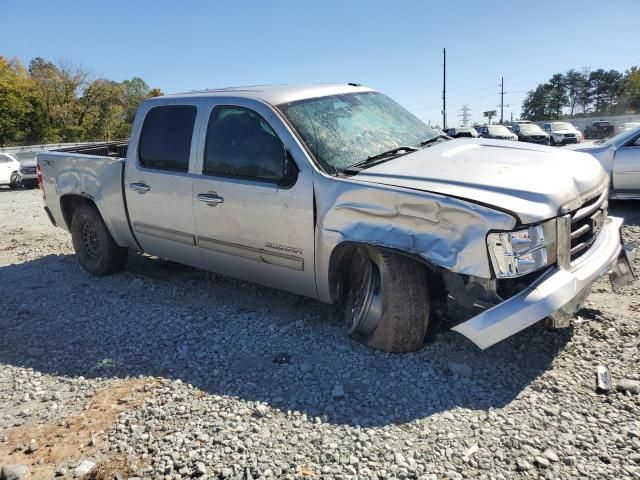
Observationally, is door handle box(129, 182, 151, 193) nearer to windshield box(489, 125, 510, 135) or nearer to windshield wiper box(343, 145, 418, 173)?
windshield wiper box(343, 145, 418, 173)

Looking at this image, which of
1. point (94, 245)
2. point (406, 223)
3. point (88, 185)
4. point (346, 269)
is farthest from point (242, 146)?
point (94, 245)

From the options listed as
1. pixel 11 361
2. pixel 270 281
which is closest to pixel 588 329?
pixel 270 281

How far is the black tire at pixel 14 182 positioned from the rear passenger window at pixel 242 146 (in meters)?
16.4

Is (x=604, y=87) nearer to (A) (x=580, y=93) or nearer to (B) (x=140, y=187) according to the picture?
(A) (x=580, y=93)

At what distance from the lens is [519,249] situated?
2.78 m

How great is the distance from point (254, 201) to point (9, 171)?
16990 mm

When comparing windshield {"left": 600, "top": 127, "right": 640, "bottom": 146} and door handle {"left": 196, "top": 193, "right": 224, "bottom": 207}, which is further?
windshield {"left": 600, "top": 127, "right": 640, "bottom": 146}

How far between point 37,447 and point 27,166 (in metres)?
17.4

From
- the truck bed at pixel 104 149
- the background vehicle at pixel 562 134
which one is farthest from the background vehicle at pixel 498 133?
the truck bed at pixel 104 149

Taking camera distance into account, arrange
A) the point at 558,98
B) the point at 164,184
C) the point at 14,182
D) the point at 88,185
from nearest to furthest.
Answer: the point at 164,184, the point at 88,185, the point at 14,182, the point at 558,98

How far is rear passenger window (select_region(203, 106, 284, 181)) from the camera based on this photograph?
12.3 ft

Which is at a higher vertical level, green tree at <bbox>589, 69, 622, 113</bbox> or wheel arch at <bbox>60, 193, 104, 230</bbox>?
green tree at <bbox>589, 69, 622, 113</bbox>

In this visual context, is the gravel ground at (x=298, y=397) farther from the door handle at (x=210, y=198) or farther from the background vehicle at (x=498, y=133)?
the background vehicle at (x=498, y=133)

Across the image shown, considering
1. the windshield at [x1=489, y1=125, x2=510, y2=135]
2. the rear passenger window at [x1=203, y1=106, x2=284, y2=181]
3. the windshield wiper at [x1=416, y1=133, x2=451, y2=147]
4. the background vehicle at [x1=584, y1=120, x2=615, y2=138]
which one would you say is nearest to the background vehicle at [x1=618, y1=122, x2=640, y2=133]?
the windshield wiper at [x1=416, y1=133, x2=451, y2=147]
